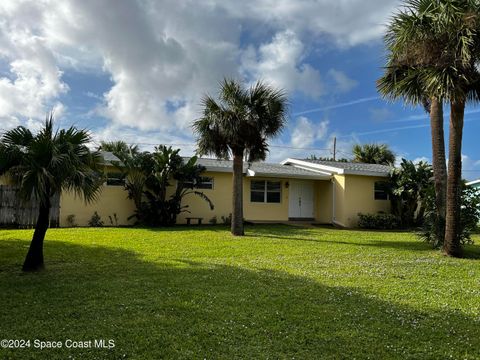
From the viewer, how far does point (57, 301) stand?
5.54 m

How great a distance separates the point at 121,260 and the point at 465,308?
6.79 m

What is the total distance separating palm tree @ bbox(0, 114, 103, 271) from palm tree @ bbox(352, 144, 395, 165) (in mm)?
25656

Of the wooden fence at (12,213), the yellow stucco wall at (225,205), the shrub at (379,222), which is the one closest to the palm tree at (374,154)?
the shrub at (379,222)

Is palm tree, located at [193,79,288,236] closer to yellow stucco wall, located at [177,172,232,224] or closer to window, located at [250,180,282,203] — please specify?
yellow stucco wall, located at [177,172,232,224]

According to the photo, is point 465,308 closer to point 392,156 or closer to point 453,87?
point 453,87

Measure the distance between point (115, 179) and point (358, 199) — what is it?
11.9 metres

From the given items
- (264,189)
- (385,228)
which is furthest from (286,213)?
(385,228)

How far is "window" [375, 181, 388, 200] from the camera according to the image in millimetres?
20297

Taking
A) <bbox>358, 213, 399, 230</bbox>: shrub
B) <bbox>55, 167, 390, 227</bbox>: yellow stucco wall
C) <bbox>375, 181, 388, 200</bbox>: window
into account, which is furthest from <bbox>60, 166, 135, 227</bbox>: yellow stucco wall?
<bbox>375, 181, 388, 200</bbox>: window

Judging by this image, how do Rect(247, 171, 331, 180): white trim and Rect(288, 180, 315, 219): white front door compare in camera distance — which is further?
Rect(288, 180, 315, 219): white front door

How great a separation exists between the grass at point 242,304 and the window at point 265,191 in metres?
10.1

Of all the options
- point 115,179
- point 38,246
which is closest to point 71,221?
point 115,179

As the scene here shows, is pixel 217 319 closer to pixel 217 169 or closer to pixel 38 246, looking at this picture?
pixel 38 246

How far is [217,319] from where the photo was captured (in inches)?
193
